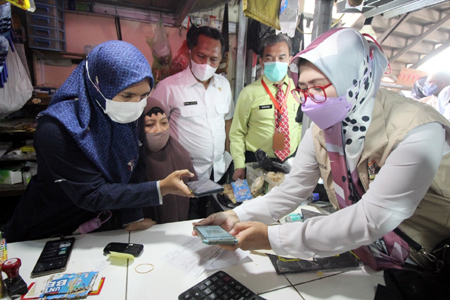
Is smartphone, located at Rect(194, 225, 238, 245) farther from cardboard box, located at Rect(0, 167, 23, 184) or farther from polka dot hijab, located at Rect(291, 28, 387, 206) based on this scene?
cardboard box, located at Rect(0, 167, 23, 184)

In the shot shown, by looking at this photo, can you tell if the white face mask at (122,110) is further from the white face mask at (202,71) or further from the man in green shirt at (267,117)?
the man in green shirt at (267,117)

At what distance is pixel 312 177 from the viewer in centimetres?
124

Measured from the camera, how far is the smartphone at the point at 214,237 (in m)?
0.86

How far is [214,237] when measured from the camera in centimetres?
89

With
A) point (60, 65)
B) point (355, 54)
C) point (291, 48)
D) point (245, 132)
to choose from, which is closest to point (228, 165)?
point (245, 132)

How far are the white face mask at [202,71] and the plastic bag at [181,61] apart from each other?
167mm

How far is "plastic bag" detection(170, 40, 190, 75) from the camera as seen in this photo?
7.51ft

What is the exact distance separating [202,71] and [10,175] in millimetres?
2265

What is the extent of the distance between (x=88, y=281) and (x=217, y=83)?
1.87m

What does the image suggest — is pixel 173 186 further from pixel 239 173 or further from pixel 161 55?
pixel 161 55

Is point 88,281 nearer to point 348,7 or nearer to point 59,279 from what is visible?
point 59,279

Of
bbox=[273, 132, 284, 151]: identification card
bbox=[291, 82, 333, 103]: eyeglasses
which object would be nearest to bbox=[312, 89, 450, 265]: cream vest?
bbox=[291, 82, 333, 103]: eyeglasses

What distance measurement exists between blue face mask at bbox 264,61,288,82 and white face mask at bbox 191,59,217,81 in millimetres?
481

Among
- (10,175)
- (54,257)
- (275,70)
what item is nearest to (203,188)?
(54,257)
